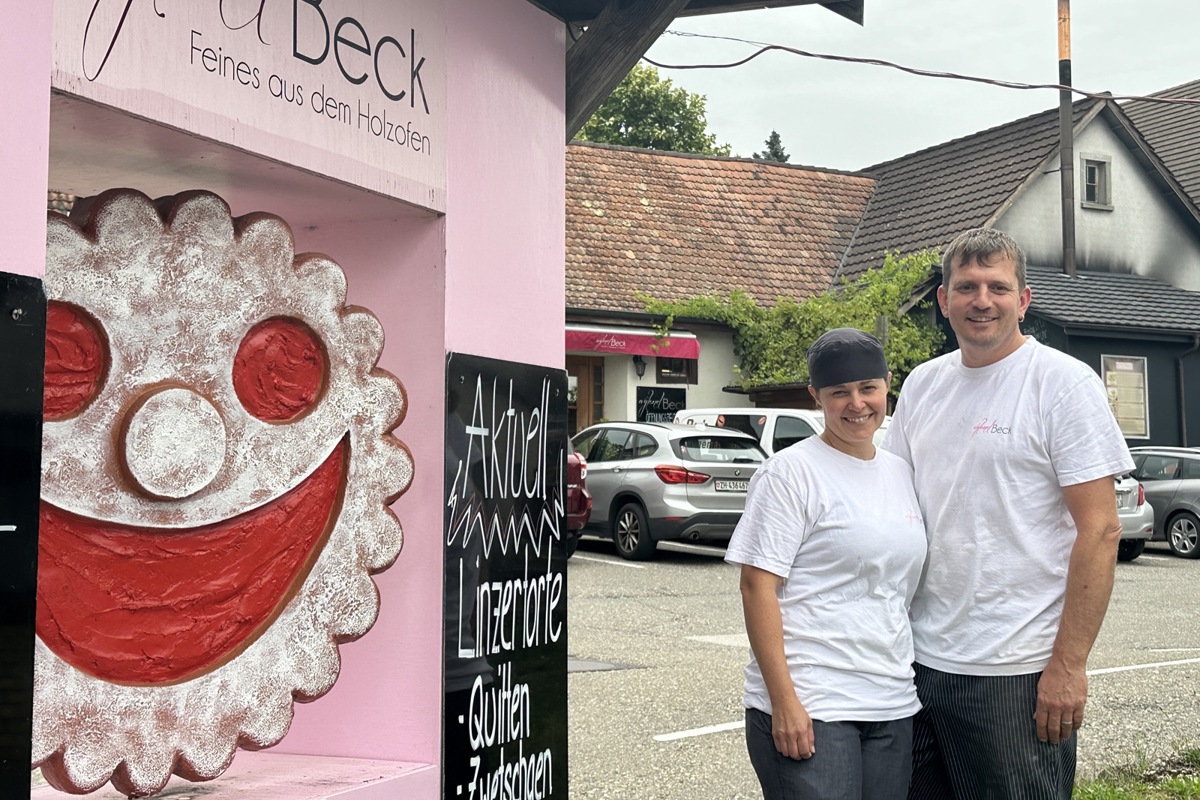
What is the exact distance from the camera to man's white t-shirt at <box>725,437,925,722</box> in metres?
3.23

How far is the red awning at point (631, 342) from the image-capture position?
2280 centimetres

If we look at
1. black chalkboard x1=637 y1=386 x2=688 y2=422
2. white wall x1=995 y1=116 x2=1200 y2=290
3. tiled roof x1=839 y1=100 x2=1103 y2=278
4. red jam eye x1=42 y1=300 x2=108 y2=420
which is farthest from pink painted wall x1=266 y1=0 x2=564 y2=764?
white wall x1=995 y1=116 x2=1200 y2=290

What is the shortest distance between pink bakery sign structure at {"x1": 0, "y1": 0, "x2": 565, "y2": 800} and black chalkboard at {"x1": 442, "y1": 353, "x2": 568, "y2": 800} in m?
0.07

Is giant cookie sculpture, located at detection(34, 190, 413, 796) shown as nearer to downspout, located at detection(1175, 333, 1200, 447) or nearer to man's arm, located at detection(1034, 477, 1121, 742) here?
man's arm, located at detection(1034, 477, 1121, 742)

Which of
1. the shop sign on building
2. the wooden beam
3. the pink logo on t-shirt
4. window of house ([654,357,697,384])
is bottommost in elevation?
the pink logo on t-shirt

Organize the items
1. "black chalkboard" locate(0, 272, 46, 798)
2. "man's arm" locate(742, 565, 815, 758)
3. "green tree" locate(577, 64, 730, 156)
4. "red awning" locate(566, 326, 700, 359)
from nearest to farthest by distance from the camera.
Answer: "black chalkboard" locate(0, 272, 46, 798), "man's arm" locate(742, 565, 815, 758), "red awning" locate(566, 326, 700, 359), "green tree" locate(577, 64, 730, 156)

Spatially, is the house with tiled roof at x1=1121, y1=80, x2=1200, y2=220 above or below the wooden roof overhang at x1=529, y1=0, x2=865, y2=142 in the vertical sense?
above

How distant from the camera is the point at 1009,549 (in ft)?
11.0

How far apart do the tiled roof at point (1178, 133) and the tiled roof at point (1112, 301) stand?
513cm

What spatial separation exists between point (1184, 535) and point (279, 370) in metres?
17.4

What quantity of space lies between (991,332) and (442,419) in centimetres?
139

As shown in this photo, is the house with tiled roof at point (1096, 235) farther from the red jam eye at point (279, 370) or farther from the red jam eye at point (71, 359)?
the red jam eye at point (71, 359)

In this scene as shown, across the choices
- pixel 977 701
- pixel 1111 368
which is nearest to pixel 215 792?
pixel 977 701

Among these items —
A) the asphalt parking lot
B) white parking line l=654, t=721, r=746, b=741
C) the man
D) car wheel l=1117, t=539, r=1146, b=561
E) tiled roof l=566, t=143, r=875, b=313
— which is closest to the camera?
the man
